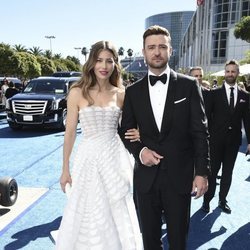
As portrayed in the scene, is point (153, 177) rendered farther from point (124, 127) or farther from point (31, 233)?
point (31, 233)

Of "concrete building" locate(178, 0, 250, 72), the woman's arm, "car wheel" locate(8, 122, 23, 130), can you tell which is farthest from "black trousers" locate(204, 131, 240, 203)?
"concrete building" locate(178, 0, 250, 72)

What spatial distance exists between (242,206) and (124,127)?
10.0ft

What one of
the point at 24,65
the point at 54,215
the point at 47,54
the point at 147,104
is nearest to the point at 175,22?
the point at 47,54

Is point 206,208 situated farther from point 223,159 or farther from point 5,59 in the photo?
point 5,59

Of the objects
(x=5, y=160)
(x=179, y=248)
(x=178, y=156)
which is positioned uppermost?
(x=178, y=156)

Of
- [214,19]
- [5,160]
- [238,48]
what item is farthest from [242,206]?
[214,19]

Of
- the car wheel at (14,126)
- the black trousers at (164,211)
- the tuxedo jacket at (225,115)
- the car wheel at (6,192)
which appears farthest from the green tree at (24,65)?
the black trousers at (164,211)

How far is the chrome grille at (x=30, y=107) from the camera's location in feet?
36.1

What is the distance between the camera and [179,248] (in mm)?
2738

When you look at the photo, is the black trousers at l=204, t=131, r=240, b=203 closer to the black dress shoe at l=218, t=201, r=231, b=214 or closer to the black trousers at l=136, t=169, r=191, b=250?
the black dress shoe at l=218, t=201, r=231, b=214

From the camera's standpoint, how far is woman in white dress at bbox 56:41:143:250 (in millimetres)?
3028

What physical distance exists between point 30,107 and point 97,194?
28.2 feet

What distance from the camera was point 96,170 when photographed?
309cm

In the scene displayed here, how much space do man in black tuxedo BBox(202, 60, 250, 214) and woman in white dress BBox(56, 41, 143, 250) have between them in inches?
77.7
